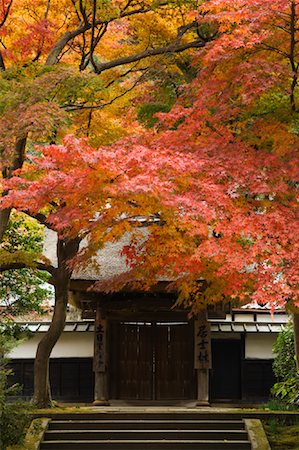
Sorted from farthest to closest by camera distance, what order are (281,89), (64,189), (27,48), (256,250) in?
(27,48), (281,89), (64,189), (256,250)

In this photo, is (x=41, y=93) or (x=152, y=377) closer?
(x=41, y=93)

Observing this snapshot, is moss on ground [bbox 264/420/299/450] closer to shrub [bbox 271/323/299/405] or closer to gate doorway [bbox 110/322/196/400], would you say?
shrub [bbox 271/323/299/405]

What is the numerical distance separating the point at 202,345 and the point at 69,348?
414 cm

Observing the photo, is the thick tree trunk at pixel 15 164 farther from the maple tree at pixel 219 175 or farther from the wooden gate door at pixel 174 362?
the wooden gate door at pixel 174 362

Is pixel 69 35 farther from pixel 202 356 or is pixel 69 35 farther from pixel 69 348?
pixel 69 348

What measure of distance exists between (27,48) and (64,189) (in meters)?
5.29

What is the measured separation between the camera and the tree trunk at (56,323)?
15617mm

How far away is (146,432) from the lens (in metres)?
13.1

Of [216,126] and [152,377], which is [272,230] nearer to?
[216,126]

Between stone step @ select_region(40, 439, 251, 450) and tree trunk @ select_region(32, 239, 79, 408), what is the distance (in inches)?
114

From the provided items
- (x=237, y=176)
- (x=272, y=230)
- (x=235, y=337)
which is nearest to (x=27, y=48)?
(x=237, y=176)

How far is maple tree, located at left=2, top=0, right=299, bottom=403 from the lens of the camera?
921 centimetres

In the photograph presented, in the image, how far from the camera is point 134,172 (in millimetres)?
9430

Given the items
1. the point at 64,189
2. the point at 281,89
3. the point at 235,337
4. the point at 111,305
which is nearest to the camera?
the point at 64,189
